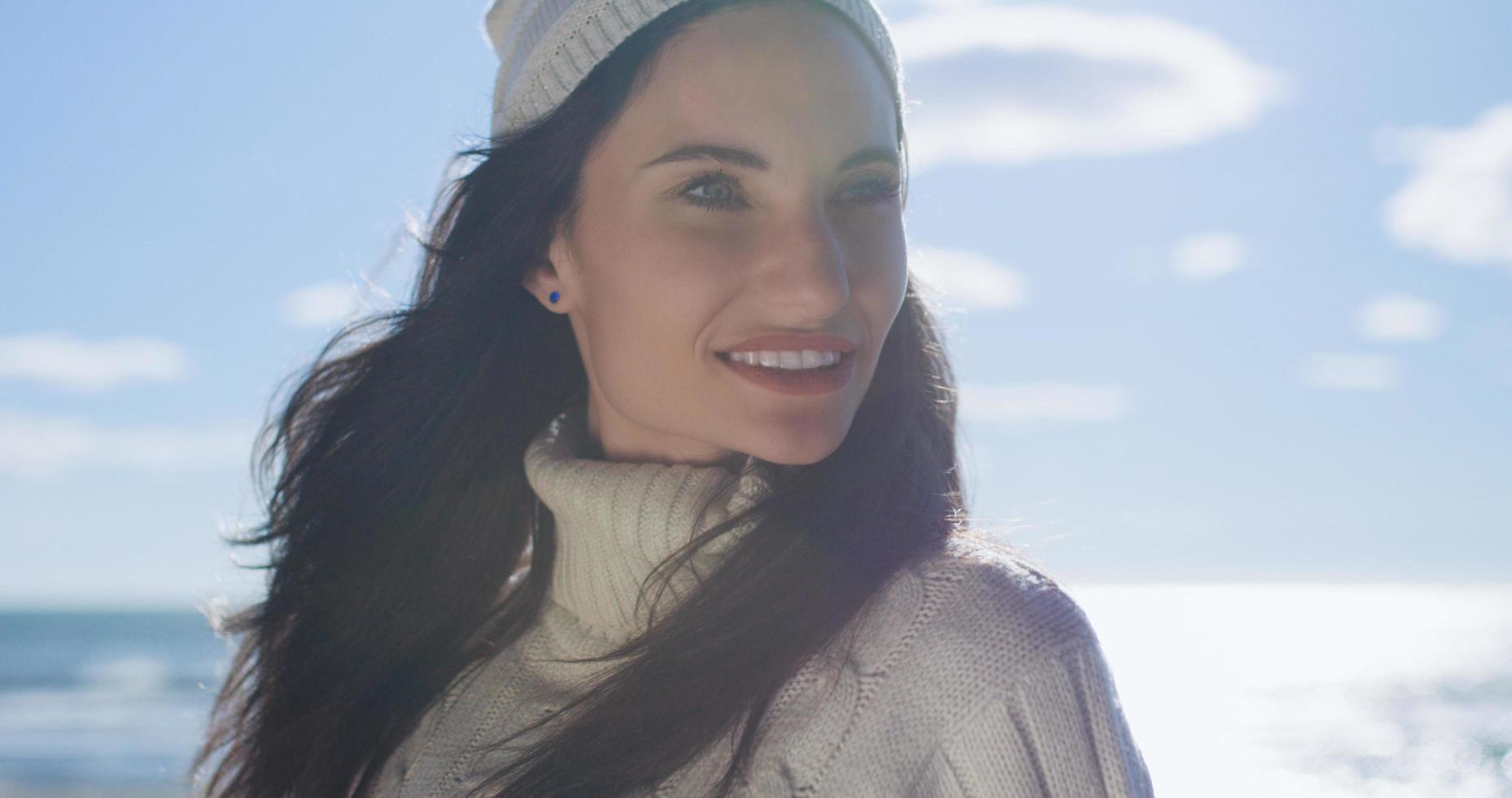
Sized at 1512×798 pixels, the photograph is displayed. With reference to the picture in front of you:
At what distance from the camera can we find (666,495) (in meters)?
1.91

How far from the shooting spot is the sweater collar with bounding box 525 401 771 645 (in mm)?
1871

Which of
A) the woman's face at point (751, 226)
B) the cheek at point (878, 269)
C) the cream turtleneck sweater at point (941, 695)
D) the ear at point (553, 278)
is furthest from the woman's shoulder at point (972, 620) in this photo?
the ear at point (553, 278)

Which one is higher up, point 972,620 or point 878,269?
point 878,269

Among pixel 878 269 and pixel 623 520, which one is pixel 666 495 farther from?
pixel 878 269

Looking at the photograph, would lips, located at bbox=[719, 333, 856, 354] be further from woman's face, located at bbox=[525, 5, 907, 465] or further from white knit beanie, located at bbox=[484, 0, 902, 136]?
white knit beanie, located at bbox=[484, 0, 902, 136]

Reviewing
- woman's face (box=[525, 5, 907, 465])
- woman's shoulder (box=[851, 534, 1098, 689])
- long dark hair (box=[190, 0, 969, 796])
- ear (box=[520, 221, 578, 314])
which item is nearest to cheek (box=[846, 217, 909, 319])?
woman's face (box=[525, 5, 907, 465])

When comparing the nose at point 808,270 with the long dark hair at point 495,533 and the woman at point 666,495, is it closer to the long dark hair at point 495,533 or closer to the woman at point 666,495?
the woman at point 666,495

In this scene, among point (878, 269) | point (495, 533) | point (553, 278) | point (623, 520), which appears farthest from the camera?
point (495, 533)

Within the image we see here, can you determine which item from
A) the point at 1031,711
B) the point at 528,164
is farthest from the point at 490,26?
the point at 1031,711

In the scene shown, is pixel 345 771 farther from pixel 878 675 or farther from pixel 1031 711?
pixel 1031 711

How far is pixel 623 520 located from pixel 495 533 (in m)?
0.59

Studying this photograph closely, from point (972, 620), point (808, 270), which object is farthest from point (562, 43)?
point (972, 620)

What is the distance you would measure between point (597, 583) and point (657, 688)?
366 millimetres

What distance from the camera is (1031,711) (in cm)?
144
